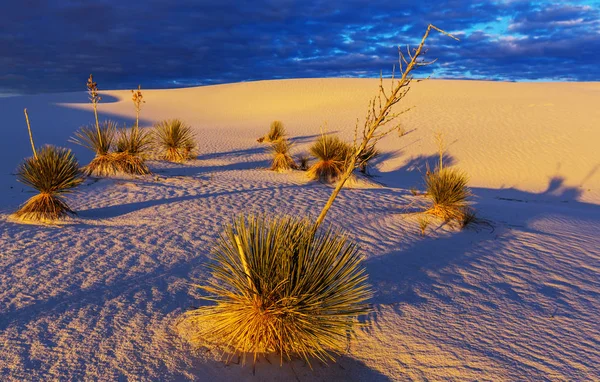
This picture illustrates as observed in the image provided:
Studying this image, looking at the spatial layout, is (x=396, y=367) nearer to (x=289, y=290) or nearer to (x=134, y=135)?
(x=289, y=290)

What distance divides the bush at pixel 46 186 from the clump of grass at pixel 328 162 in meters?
6.10

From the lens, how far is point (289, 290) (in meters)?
3.33

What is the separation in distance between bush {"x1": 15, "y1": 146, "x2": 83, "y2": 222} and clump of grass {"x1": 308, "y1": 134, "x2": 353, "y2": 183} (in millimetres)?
6099

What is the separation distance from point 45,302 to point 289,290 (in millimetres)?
2514

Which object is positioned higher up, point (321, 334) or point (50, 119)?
point (50, 119)

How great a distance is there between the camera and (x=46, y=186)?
22.4 feet

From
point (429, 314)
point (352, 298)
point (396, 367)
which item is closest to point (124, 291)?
point (352, 298)

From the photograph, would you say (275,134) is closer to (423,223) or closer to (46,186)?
(423,223)

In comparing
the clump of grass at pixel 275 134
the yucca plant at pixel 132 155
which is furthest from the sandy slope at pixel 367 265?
the clump of grass at pixel 275 134

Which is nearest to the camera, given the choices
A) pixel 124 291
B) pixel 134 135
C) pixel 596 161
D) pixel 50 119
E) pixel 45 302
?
pixel 45 302

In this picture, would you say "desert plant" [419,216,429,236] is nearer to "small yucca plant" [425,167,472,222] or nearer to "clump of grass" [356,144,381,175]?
"small yucca plant" [425,167,472,222]

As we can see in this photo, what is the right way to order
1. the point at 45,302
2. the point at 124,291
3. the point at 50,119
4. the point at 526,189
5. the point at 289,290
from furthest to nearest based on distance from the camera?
the point at 50,119
the point at 526,189
the point at 124,291
the point at 45,302
the point at 289,290

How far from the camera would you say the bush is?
673 cm

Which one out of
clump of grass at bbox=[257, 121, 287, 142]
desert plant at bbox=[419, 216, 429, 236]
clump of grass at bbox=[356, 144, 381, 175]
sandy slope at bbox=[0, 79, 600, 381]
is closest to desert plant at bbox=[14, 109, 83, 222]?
sandy slope at bbox=[0, 79, 600, 381]
